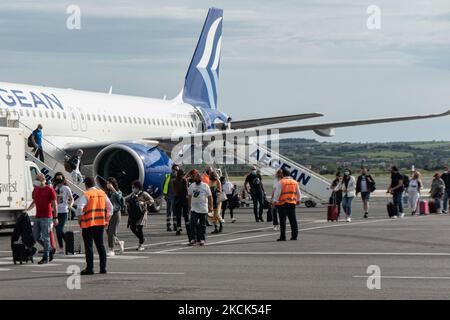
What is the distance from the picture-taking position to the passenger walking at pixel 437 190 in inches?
1448

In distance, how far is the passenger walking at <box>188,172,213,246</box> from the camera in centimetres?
2338

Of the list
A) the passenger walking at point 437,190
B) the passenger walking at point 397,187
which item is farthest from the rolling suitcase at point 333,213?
the passenger walking at point 437,190

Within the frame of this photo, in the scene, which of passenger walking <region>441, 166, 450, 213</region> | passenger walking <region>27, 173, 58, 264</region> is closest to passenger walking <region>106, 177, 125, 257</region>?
passenger walking <region>27, 173, 58, 264</region>

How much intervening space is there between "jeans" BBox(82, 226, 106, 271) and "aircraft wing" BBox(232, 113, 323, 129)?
25184mm

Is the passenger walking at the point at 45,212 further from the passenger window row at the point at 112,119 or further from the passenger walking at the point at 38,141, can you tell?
the passenger window row at the point at 112,119

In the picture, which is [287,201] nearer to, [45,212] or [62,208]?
[62,208]

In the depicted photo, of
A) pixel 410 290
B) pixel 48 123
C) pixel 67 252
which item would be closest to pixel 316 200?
pixel 48 123

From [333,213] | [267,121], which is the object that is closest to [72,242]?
[333,213]

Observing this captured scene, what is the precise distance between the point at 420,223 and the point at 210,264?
43.2 ft

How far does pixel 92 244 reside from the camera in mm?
17953

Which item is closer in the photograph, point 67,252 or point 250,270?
point 250,270
